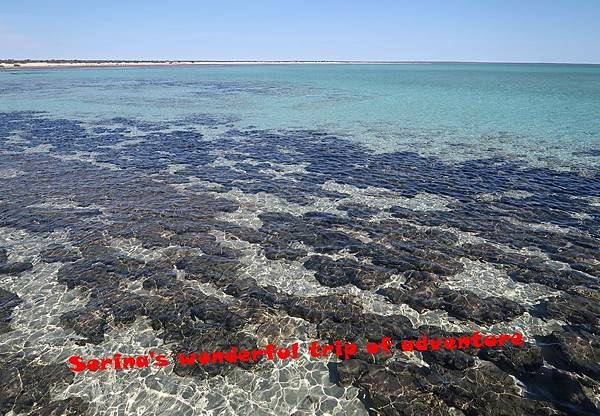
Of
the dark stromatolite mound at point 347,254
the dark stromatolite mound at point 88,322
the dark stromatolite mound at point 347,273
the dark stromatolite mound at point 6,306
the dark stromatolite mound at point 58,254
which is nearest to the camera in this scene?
the dark stromatolite mound at point 347,254

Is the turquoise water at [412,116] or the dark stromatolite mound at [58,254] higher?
the turquoise water at [412,116]

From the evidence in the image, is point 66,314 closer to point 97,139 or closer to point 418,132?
point 97,139

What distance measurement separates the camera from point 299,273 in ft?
62.8

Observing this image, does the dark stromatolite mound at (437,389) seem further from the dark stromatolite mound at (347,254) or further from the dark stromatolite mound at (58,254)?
the dark stromatolite mound at (58,254)

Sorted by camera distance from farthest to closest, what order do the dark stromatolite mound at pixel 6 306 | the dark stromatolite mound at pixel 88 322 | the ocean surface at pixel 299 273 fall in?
the dark stromatolite mound at pixel 6 306 → the dark stromatolite mound at pixel 88 322 → the ocean surface at pixel 299 273

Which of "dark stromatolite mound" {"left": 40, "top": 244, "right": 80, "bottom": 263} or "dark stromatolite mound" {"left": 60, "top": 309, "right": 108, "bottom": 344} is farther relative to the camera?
"dark stromatolite mound" {"left": 40, "top": 244, "right": 80, "bottom": 263}

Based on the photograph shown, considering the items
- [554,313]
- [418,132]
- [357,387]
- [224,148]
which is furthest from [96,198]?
[418,132]

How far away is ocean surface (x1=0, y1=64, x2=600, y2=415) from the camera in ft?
41.1

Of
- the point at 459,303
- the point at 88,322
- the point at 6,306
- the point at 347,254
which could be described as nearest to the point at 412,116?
the point at 347,254

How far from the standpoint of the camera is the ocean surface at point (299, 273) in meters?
12.5

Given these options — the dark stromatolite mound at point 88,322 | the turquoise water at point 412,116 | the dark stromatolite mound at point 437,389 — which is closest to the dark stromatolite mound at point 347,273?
the dark stromatolite mound at point 437,389

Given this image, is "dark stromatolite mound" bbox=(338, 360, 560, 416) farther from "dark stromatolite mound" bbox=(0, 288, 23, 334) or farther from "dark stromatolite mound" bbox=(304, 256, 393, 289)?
"dark stromatolite mound" bbox=(0, 288, 23, 334)

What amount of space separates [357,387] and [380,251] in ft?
30.2

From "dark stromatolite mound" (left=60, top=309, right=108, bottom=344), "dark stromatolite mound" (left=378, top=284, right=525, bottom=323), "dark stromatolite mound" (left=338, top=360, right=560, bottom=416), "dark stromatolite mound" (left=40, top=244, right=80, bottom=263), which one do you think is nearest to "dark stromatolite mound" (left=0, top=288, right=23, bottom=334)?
"dark stromatolite mound" (left=60, top=309, right=108, bottom=344)
